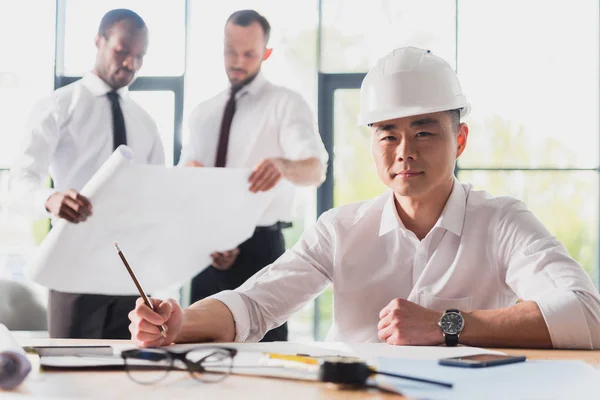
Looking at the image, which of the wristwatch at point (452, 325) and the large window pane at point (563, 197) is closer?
the wristwatch at point (452, 325)

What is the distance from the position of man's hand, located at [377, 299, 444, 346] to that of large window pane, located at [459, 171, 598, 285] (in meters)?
3.35

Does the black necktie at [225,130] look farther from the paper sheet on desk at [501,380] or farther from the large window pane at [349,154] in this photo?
the paper sheet on desk at [501,380]

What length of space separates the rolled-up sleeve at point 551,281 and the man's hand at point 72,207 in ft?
4.60

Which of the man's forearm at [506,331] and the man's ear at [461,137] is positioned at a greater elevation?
the man's ear at [461,137]

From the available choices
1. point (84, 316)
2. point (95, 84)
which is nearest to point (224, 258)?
point (84, 316)

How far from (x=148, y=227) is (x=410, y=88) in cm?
131

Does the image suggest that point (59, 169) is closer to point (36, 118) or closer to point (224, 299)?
point (36, 118)

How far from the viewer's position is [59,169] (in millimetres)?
2859

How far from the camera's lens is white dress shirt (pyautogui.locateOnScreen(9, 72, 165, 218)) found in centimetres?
268

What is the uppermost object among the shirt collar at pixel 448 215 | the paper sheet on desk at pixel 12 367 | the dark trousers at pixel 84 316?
the shirt collar at pixel 448 215

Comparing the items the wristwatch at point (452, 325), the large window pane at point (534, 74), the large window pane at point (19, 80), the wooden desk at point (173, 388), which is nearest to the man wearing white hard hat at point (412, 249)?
the wristwatch at point (452, 325)

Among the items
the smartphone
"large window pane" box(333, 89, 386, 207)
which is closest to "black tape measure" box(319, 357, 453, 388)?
the smartphone

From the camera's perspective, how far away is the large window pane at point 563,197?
15.3ft

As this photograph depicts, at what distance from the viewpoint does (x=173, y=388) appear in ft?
3.18
